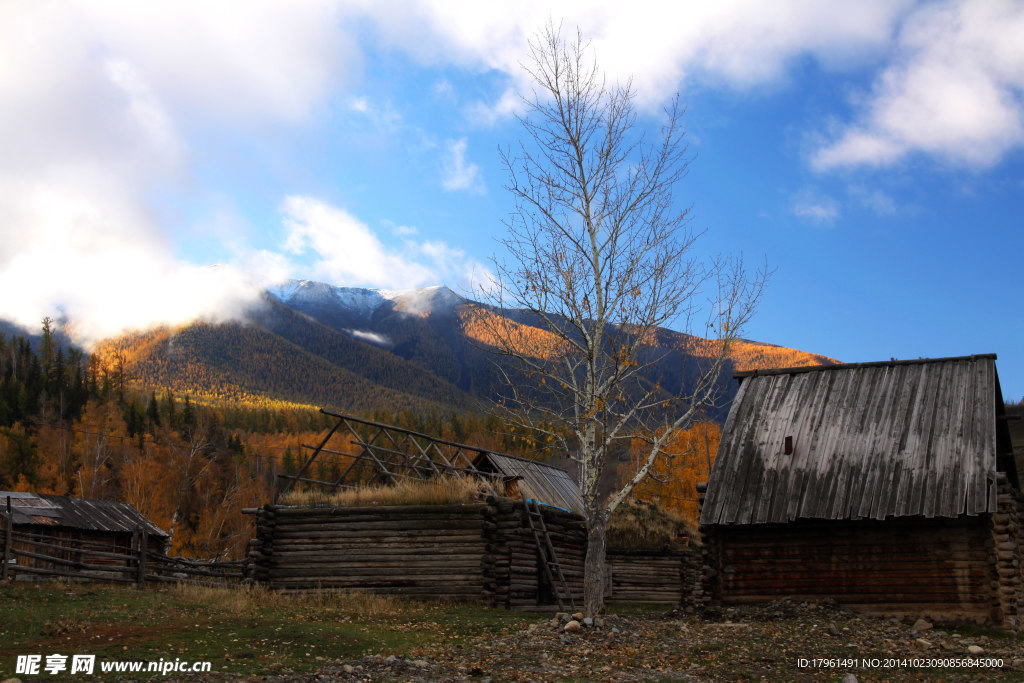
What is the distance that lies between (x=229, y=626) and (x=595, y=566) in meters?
7.90

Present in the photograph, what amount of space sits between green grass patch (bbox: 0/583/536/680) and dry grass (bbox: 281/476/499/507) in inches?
137

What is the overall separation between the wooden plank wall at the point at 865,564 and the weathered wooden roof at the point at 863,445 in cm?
63

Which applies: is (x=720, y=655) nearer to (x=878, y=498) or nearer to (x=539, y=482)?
(x=878, y=498)

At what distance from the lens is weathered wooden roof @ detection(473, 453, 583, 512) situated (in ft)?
97.2

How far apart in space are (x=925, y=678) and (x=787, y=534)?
8555 mm

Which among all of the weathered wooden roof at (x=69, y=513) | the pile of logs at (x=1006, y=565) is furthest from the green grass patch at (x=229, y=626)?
the weathered wooden roof at (x=69, y=513)

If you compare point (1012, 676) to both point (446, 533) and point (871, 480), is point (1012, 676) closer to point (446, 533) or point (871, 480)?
point (871, 480)

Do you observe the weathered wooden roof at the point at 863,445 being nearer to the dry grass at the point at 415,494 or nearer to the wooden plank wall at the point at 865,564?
the wooden plank wall at the point at 865,564

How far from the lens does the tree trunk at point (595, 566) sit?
17562mm

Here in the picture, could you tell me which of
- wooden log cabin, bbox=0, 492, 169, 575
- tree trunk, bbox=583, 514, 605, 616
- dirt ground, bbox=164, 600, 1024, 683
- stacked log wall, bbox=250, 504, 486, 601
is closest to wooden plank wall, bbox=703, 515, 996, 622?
dirt ground, bbox=164, 600, 1024, 683

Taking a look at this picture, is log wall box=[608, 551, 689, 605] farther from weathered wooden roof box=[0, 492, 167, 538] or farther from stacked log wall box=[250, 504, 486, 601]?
weathered wooden roof box=[0, 492, 167, 538]

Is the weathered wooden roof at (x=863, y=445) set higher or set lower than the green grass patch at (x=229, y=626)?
higher

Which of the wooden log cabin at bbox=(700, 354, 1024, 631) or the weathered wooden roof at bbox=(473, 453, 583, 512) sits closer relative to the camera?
the wooden log cabin at bbox=(700, 354, 1024, 631)

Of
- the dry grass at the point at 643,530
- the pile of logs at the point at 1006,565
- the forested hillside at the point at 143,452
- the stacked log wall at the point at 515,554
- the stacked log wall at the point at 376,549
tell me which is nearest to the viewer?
the pile of logs at the point at 1006,565
